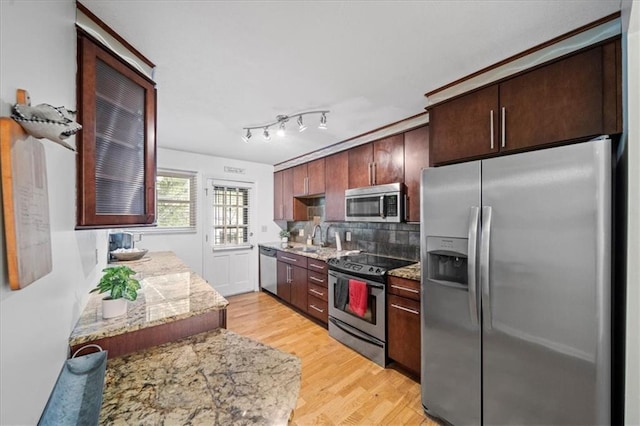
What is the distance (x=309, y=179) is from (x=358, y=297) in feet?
6.80

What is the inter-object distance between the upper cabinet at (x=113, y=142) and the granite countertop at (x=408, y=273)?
6.32 ft

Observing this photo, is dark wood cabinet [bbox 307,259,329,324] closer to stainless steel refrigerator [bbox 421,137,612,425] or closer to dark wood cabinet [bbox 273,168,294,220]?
dark wood cabinet [bbox 273,168,294,220]

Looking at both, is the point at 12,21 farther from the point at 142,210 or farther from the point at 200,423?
the point at 200,423

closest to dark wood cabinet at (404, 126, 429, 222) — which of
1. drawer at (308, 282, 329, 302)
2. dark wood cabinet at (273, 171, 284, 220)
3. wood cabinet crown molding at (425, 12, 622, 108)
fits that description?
wood cabinet crown molding at (425, 12, 622, 108)

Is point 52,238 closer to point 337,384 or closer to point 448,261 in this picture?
point 448,261

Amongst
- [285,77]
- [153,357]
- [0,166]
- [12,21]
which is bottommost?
[153,357]

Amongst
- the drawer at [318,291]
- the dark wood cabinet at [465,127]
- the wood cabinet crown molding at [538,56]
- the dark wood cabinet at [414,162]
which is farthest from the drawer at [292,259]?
the wood cabinet crown molding at [538,56]

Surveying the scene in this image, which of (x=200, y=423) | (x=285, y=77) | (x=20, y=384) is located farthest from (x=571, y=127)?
(x=20, y=384)

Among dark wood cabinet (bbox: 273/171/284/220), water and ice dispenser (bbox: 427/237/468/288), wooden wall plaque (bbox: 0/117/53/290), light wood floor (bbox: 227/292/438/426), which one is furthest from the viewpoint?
dark wood cabinet (bbox: 273/171/284/220)

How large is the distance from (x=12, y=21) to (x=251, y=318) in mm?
3447

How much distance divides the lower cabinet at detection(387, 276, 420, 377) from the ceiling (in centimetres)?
162

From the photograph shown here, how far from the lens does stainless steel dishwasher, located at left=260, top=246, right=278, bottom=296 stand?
4180 millimetres

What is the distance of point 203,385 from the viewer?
89 cm

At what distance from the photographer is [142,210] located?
1.40 meters
